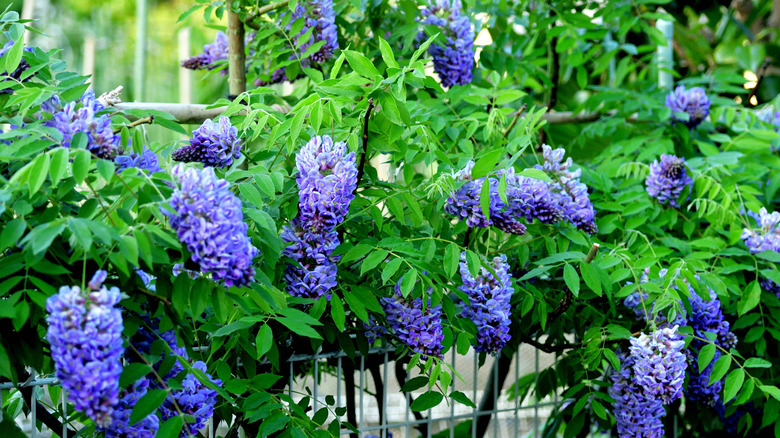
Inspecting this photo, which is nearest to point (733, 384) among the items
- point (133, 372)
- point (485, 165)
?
point (485, 165)

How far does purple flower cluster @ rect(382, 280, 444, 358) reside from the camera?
1661mm

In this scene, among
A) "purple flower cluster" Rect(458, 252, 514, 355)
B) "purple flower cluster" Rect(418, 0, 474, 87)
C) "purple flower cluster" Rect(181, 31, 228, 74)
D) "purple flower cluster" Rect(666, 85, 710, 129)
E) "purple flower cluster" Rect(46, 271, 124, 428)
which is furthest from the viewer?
"purple flower cluster" Rect(666, 85, 710, 129)

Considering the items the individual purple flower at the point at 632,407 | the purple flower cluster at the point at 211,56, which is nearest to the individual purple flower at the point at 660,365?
the individual purple flower at the point at 632,407

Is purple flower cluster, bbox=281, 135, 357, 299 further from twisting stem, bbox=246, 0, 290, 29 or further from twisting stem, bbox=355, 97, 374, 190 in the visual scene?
twisting stem, bbox=246, 0, 290, 29

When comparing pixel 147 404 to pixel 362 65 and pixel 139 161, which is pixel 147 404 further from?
pixel 362 65

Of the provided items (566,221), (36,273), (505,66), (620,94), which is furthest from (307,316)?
(620,94)

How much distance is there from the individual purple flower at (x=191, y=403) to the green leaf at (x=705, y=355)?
1.22m

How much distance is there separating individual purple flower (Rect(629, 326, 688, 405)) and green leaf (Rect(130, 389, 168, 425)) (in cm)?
108

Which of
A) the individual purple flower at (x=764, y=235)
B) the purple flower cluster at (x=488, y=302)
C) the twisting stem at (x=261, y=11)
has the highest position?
the twisting stem at (x=261, y=11)

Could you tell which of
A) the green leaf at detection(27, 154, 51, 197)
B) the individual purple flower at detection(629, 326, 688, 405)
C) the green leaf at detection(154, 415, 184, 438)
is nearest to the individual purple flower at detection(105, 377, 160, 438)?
the green leaf at detection(154, 415, 184, 438)

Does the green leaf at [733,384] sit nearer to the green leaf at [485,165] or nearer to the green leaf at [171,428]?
the green leaf at [485,165]

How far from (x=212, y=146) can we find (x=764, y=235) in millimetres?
1536

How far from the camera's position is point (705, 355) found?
1.92 m

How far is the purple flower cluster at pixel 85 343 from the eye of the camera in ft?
3.50
